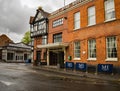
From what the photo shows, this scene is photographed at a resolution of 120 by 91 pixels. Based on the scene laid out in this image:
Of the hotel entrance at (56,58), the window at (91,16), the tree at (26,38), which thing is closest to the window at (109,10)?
the window at (91,16)

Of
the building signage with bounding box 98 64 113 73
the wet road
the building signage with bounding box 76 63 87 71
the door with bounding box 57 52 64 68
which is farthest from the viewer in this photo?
the door with bounding box 57 52 64 68

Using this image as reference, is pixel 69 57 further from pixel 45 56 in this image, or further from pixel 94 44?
pixel 45 56

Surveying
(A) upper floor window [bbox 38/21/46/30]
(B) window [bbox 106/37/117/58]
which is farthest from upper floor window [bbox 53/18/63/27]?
(B) window [bbox 106/37/117/58]

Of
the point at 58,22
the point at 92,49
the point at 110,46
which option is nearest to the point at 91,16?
the point at 92,49

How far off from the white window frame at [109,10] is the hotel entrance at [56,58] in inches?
406

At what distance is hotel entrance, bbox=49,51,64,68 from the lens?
2611 cm

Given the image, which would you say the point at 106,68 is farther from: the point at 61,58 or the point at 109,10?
the point at 61,58

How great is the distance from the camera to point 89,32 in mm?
20359

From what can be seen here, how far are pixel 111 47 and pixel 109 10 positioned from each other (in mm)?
4465

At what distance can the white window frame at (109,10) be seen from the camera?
17.8m

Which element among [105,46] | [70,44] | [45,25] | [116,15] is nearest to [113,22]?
[116,15]

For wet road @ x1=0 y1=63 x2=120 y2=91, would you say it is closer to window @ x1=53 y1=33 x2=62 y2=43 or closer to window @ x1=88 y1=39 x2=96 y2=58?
window @ x1=88 y1=39 x2=96 y2=58

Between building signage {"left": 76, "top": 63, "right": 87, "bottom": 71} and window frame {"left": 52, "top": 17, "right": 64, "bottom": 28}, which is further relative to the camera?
window frame {"left": 52, "top": 17, "right": 64, "bottom": 28}

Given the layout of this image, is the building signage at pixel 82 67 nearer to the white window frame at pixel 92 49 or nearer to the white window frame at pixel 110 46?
the white window frame at pixel 92 49
